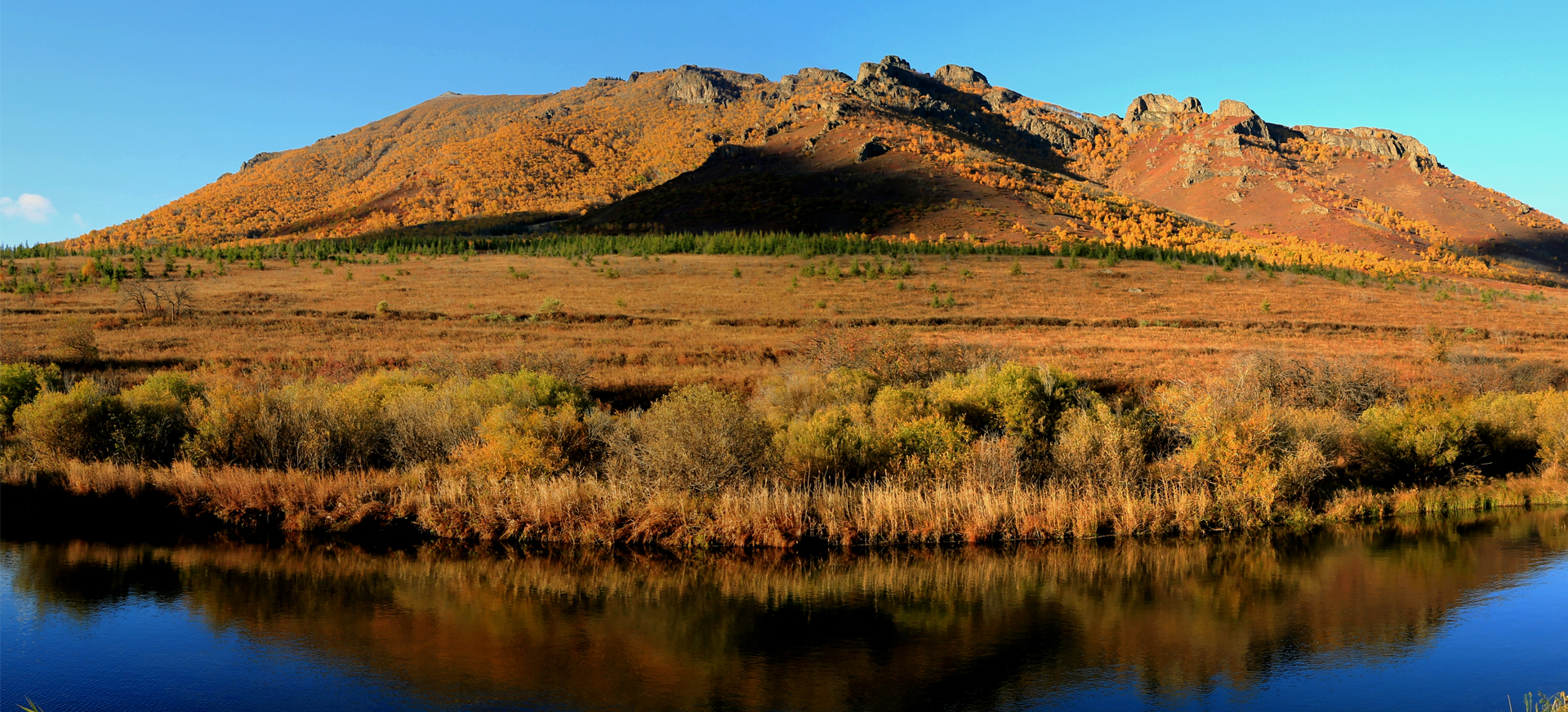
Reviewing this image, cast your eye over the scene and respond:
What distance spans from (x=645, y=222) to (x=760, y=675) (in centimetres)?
10256

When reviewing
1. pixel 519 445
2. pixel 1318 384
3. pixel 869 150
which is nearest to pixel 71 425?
pixel 519 445

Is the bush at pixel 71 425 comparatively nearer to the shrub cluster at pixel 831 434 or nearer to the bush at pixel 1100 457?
the shrub cluster at pixel 831 434

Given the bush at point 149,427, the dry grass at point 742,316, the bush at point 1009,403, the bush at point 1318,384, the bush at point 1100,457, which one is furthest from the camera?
the dry grass at point 742,316

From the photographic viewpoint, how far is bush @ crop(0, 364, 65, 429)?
68.1ft

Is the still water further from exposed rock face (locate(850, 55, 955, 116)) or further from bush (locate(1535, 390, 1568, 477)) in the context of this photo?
exposed rock face (locate(850, 55, 955, 116))

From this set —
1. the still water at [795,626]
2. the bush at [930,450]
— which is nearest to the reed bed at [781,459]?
the bush at [930,450]

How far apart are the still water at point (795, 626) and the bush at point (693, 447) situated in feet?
4.97

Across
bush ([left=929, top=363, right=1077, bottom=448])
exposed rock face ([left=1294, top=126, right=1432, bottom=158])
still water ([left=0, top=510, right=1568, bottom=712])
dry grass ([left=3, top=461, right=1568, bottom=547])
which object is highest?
exposed rock face ([left=1294, top=126, right=1432, bottom=158])

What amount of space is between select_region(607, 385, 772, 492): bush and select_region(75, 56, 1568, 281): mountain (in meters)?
79.4

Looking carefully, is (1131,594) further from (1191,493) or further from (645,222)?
(645,222)

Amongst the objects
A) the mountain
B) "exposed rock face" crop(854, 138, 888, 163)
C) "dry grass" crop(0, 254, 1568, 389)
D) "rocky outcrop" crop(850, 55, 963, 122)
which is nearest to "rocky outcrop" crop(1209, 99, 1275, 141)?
the mountain

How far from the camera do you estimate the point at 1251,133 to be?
181 meters

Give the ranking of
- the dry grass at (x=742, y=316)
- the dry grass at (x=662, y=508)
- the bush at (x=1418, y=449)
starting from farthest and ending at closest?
the dry grass at (x=742, y=316) < the bush at (x=1418, y=449) < the dry grass at (x=662, y=508)

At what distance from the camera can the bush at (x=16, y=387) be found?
20.8 m
